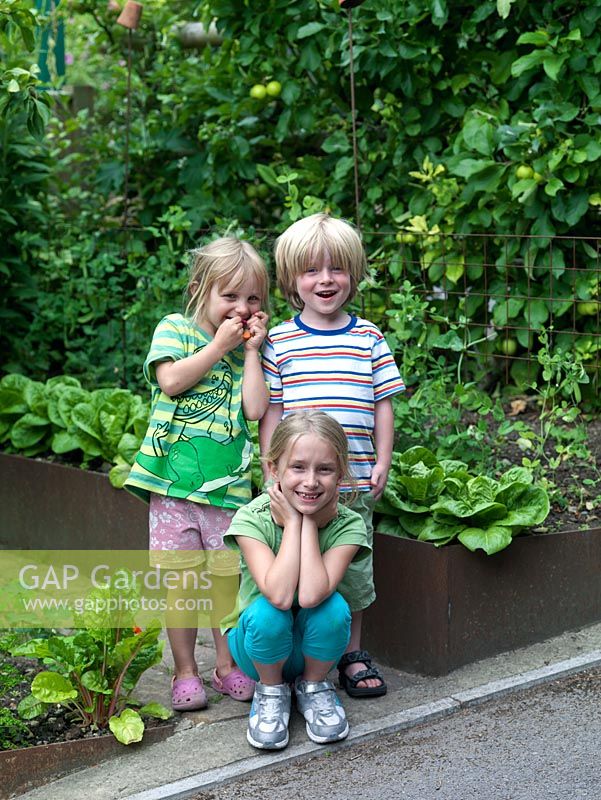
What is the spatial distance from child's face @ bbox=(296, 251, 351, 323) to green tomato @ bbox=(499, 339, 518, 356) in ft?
5.91

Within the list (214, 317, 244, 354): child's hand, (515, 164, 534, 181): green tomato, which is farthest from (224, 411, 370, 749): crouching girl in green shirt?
(515, 164, 534, 181): green tomato

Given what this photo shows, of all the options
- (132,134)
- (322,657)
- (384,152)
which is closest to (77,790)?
(322,657)

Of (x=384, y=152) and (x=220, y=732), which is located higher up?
(x=384, y=152)

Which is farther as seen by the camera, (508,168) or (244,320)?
(508,168)

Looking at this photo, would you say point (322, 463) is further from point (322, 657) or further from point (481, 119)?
point (481, 119)

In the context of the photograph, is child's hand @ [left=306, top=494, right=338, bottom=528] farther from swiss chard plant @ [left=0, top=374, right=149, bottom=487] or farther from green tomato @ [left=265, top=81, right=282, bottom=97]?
green tomato @ [left=265, top=81, right=282, bottom=97]

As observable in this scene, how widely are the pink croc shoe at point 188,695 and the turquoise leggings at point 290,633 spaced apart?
0.73 feet

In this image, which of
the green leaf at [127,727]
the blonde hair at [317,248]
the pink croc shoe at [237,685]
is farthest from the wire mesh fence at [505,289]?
the green leaf at [127,727]

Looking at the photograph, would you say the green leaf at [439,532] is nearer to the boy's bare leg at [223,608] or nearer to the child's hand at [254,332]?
the boy's bare leg at [223,608]

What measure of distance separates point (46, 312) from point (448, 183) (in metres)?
2.11

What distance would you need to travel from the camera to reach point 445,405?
13.7 ft

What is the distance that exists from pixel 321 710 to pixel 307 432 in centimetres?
77

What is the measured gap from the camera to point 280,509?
10.2ft

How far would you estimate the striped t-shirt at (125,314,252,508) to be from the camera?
341 centimetres
